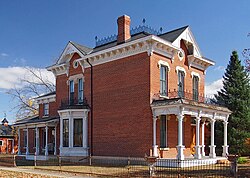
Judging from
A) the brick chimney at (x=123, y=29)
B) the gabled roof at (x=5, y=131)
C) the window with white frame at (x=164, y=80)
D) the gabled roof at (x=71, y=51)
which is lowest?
the gabled roof at (x=5, y=131)

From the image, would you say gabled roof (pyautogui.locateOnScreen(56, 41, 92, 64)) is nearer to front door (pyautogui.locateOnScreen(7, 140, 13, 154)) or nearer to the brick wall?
the brick wall

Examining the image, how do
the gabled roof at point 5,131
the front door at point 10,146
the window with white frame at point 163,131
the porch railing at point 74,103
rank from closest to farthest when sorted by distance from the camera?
the window with white frame at point 163,131 → the porch railing at point 74,103 → the front door at point 10,146 → the gabled roof at point 5,131

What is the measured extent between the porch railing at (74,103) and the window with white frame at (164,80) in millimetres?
7311

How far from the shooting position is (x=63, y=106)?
29516mm

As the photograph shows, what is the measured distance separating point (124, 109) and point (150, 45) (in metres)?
5.30

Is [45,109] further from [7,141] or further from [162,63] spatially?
[7,141]

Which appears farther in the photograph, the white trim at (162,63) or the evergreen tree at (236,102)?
the evergreen tree at (236,102)

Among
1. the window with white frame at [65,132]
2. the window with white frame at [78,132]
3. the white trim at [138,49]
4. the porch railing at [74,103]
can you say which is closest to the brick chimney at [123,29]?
the white trim at [138,49]

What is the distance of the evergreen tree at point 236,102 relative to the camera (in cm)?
3180

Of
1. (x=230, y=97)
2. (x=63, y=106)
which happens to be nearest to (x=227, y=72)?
(x=230, y=97)

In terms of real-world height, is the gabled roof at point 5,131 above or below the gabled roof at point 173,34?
below

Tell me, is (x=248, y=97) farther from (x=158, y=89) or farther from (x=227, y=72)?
(x=158, y=89)

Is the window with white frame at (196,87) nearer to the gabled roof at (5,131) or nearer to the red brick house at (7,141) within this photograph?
the red brick house at (7,141)

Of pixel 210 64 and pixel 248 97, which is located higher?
pixel 210 64
